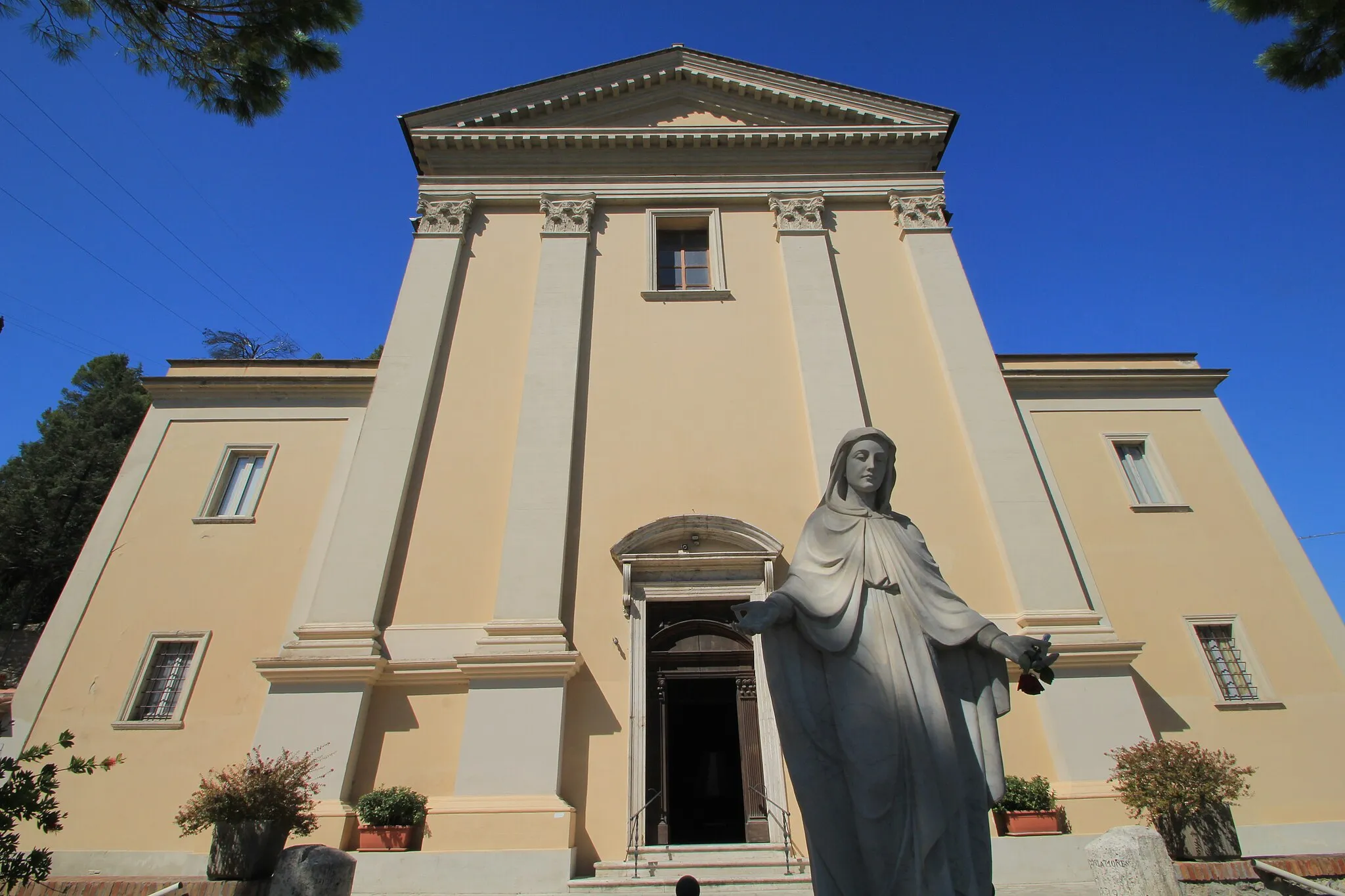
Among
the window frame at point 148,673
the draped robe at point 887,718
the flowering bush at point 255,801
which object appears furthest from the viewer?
the window frame at point 148,673

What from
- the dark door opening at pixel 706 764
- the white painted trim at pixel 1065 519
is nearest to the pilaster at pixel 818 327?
the white painted trim at pixel 1065 519

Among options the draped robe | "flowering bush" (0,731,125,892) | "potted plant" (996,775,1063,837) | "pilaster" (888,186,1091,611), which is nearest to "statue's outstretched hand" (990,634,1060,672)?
the draped robe

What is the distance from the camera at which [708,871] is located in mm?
7375

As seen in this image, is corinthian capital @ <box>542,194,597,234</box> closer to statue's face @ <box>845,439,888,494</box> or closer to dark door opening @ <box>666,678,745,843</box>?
dark door opening @ <box>666,678,745,843</box>

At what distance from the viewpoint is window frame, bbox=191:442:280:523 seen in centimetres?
1098

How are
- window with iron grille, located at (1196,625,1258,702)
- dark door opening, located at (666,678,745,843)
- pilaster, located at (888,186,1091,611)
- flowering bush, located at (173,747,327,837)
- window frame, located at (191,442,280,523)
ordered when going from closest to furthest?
flowering bush, located at (173,747,327,837) < pilaster, located at (888,186,1091,611) < window with iron grille, located at (1196,625,1258,702) < window frame, located at (191,442,280,523) < dark door opening, located at (666,678,745,843)

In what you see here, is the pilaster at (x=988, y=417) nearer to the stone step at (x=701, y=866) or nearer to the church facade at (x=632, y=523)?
the church facade at (x=632, y=523)

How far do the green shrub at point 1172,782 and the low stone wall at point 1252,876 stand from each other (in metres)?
0.63

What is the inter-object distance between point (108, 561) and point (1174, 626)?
52.7 ft

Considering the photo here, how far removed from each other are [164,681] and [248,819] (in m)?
4.56

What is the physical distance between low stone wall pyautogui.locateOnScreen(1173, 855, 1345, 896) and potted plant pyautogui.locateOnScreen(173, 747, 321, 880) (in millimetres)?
8322

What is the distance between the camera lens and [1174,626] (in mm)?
10656

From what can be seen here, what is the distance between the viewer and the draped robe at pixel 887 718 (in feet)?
9.43

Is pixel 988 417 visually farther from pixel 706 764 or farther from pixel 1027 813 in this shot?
pixel 706 764
